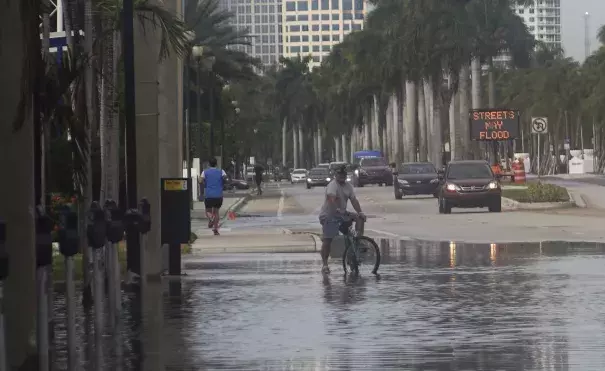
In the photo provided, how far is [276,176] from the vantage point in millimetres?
158250

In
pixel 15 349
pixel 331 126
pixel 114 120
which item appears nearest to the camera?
pixel 15 349

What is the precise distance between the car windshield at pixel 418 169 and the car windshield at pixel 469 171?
16.5 metres

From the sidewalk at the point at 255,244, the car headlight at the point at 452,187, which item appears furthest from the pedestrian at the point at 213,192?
the car headlight at the point at 452,187

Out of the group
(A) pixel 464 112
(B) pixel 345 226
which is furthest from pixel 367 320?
(A) pixel 464 112

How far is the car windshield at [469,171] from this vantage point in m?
49.4

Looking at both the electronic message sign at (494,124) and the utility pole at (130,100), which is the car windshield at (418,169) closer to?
the electronic message sign at (494,124)

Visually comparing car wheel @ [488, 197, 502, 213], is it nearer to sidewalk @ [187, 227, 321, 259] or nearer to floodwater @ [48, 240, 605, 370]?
sidewalk @ [187, 227, 321, 259]

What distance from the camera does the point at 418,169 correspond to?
220 ft

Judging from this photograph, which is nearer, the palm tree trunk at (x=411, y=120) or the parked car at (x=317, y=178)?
the parked car at (x=317, y=178)

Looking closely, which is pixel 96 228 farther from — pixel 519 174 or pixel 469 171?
pixel 519 174

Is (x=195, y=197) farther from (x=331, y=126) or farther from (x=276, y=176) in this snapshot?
(x=331, y=126)

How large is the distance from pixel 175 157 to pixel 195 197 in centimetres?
4219

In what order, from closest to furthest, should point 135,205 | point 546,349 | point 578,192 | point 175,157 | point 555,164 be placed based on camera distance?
point 546,349
point 135,205
point 175,157
point 578,192
point 555,164

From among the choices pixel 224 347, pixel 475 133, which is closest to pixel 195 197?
pixel 475 133
